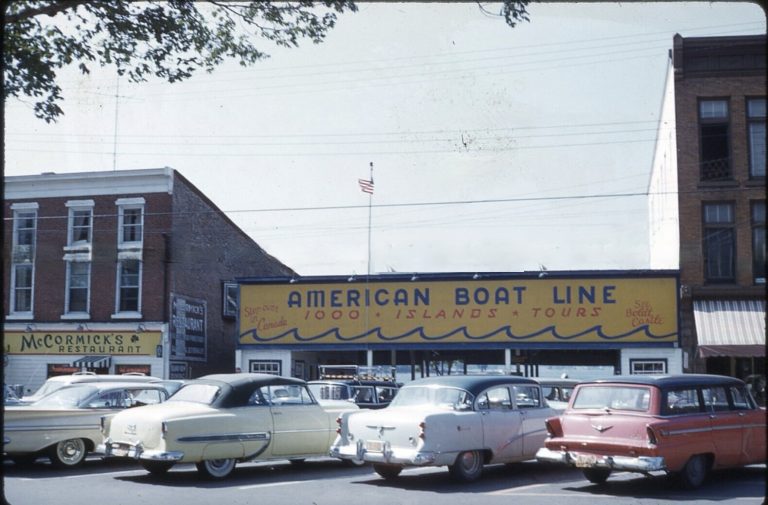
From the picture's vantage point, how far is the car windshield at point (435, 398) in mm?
14492

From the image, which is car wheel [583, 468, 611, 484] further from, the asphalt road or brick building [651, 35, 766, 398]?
brick building [651, 35, 766, 398]

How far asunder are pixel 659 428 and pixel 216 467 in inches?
271

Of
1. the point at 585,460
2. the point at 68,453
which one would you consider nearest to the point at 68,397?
the point at 68,453

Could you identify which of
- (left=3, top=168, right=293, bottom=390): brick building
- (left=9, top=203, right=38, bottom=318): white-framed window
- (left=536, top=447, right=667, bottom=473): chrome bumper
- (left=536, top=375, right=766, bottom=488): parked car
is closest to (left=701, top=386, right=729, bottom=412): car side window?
(left=536, top=375, right=766, bottom=488): parked car

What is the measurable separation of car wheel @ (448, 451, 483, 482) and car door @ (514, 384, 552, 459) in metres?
1.06

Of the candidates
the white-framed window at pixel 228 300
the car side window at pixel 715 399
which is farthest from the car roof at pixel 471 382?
the white-framed window at pixel 228 300

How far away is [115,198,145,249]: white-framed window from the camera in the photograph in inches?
1405

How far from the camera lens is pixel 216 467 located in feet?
48.0

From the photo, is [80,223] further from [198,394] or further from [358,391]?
[198,394]

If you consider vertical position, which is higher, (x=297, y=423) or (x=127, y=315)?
(x=127, y=315)

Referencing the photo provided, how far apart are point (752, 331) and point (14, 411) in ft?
71.0

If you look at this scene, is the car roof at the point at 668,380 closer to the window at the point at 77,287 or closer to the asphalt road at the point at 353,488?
the asphalt road at the point at 353,488

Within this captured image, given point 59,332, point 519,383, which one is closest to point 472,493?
point 519,383

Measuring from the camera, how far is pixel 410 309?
107 ft
